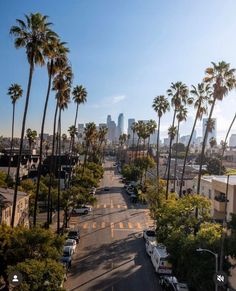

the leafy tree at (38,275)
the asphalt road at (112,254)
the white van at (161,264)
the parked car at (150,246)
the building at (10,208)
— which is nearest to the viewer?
the leafy tree at (38,275)

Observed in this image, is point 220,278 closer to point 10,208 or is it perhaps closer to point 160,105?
point 10,208

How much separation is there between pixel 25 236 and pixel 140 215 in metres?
41.9

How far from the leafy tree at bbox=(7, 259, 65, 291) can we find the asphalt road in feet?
28.6

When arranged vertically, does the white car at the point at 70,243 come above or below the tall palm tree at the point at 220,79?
below

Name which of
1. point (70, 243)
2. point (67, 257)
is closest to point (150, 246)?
point (70, 243)

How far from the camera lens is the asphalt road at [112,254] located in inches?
1265

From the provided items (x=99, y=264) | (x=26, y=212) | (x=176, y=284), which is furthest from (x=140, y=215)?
(x=176, y=284)

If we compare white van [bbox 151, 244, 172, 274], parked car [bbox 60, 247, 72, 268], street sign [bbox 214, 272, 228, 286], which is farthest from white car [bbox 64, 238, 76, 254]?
street sign [bbox 214, 272, 228, 286]

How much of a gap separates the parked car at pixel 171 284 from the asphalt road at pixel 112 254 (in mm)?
663

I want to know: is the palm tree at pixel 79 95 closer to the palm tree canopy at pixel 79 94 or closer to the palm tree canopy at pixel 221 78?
the palm tree canopy at pixel 79 94

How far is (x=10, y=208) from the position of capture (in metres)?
39.6

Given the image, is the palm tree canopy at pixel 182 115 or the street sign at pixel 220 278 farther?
the palm tree canopy at pixel 182 115

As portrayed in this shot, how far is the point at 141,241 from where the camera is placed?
47.3 meters

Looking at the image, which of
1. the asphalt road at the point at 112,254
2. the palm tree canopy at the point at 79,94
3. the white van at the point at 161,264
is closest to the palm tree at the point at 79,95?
the palm tree canopy at the point at 79,94
